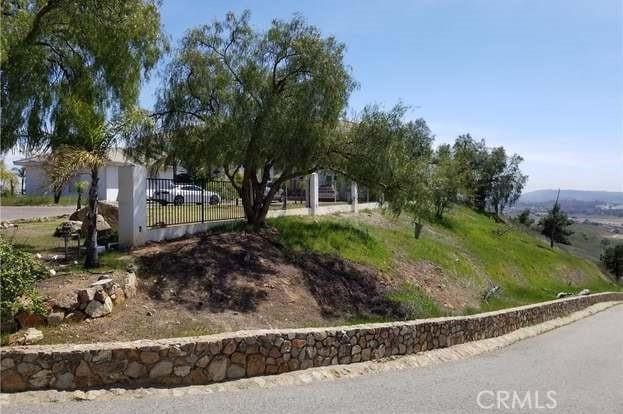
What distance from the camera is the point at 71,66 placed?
46.9ft

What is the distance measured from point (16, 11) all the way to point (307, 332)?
8912 mm

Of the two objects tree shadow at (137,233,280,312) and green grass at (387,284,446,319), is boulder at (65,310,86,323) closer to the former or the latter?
tree shadow at (137,233,280,312)

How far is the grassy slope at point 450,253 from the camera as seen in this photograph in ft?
61.4

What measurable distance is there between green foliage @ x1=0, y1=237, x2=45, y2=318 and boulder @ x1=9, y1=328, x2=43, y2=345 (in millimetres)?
329

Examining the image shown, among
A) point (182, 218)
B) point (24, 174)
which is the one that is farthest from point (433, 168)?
point (24, 174)

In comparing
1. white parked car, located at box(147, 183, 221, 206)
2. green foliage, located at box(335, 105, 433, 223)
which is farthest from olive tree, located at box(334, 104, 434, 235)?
white parked car, located at box(147, 183, 221, 206)

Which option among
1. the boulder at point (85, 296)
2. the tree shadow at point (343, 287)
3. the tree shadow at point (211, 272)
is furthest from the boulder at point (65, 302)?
the tree shadow at point (343, 287)

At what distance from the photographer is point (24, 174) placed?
43.4 m

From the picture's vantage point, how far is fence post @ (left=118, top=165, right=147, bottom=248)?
1381 cm

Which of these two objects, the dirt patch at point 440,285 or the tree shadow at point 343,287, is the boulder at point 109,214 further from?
the dirt patch at point 440,285

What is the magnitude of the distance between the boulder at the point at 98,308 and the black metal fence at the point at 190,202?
16.6 feet

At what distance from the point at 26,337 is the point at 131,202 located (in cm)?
559

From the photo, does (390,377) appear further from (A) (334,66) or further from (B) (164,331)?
(A) (334,66)

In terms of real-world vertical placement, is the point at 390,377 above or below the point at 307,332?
below
